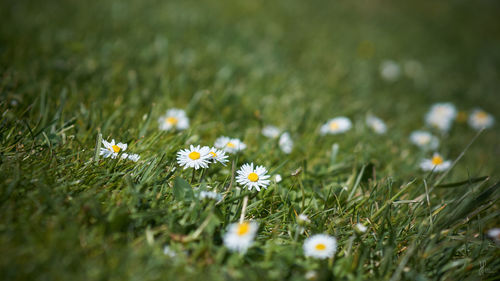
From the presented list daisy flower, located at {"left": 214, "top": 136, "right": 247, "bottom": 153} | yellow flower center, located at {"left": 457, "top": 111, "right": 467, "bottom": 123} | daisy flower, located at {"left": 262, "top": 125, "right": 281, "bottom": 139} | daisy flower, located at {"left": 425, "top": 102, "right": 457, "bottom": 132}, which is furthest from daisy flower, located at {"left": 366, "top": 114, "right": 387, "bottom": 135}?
daisy flower, located at {"left": 214, "top": 136, "right": 247, "bottom": 153}

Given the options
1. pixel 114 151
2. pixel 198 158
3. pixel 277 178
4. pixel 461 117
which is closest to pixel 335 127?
pixel 277 178

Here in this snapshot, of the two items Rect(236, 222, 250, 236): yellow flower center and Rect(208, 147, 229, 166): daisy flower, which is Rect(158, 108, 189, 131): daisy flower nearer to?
Rect(208, 147, 229, 166): daisy flower

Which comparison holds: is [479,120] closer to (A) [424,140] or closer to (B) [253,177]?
(A) [424,140]

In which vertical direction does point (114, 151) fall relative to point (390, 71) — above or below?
below

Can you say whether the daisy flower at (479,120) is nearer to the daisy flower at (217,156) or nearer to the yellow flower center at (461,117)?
the yellow flower center at (461,117)

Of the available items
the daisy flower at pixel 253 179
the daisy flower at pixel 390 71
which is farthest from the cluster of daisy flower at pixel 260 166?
the daisy flower at pixel 390 71

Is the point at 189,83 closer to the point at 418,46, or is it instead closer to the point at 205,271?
the point at 205,271
